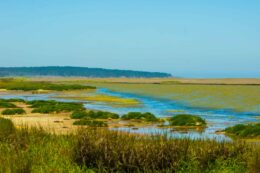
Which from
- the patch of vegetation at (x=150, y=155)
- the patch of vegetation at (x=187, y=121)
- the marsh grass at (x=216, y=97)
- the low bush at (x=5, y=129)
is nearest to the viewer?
the patch of vegetation at (x=150, y=155)

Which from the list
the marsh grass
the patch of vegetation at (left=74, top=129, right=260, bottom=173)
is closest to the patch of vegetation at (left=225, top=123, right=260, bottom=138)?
the patch of vegetation at (left=74, top=129, right=260, bottom=173)

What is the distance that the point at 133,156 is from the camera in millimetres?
14359

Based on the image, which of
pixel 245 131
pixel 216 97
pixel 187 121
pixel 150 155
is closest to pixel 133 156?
pixel 150 155

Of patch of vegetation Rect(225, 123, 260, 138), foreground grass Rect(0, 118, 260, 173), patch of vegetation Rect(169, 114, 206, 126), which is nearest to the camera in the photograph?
foreground grass Rect(0, 118, 260, 173)

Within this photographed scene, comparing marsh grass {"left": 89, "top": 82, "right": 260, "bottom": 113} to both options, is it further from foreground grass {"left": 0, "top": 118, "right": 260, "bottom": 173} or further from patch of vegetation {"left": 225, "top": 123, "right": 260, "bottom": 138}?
foreground grass {"left": 0, "top": 118, "right": 260, "bottom": 173}

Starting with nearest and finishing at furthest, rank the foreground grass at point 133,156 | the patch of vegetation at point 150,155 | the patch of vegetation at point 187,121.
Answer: the foreground grass at point 133,156, the patch of vegetation at point 150,155, the patch of vegetation at point 187,121

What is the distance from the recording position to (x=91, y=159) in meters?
15.1

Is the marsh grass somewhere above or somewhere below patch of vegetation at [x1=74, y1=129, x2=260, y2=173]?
below

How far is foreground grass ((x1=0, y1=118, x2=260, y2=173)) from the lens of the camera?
14.3 m

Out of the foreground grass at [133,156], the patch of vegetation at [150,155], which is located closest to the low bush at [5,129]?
the foreground grass at [133,156]

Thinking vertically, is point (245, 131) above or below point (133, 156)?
below

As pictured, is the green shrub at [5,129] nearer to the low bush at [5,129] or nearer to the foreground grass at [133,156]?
the low bush at [5,129]

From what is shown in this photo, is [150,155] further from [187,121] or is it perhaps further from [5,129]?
[187,121]

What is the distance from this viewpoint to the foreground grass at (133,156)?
14328 millimetres
